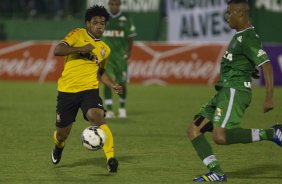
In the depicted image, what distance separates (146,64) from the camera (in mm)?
23828

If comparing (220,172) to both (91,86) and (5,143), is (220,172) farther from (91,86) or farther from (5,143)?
(5,143)

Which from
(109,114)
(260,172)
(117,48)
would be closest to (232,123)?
(260,172)

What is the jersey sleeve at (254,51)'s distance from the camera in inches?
316

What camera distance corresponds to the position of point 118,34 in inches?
617

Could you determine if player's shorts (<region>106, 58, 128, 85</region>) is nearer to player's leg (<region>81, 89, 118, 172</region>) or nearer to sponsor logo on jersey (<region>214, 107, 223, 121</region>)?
player's leg (<region>81, 89, 118, 172</region>)

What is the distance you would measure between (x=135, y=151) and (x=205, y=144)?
2.69 meters

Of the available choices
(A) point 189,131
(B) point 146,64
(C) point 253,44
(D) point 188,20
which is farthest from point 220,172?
(D) point 188,20

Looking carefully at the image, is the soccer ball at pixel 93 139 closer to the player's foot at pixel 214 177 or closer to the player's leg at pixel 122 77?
the player's foot at pixel 214 177

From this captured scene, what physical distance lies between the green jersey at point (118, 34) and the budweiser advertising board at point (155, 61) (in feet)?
26.5

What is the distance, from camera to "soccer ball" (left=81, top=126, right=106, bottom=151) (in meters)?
8.80

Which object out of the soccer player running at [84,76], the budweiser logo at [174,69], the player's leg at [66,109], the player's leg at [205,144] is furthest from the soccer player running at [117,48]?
the budweiser logo at [174,69]

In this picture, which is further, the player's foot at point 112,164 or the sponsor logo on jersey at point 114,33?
the sponsor logo on jersey at point 114,33

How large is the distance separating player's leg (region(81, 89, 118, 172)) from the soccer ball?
5.0 inches

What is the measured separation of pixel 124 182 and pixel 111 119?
22.3ft
